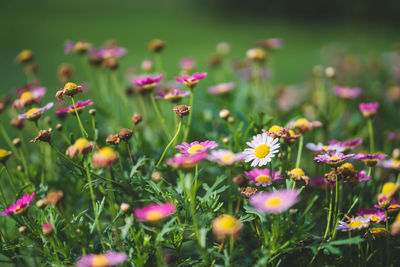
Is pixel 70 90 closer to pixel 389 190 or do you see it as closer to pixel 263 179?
pixel 263 179

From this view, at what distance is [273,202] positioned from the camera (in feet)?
2.69

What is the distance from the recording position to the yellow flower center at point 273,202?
0.81 meters

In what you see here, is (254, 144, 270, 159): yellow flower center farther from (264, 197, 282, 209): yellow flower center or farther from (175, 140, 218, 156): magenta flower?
(264, 197, 282, 209): yellow flower center

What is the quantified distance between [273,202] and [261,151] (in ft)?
0.89

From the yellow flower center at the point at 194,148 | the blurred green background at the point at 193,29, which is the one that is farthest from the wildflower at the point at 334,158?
the blurred green background at the point at 193,29

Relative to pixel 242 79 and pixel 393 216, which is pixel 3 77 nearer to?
pixel 242 79

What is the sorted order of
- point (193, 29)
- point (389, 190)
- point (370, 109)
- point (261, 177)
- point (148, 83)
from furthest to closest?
point (193, 29), point (370, 109), point (148, 83), point (261, 177), point (389, 190)

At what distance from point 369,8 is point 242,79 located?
782cm

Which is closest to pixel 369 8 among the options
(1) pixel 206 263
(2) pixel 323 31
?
(2) pixel 323 31

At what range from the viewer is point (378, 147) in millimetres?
1914

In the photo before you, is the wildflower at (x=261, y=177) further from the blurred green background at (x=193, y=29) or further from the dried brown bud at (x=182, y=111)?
the blurred green background at (x=193, y=29)

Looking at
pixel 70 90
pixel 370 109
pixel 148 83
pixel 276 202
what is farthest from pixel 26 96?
pixel 370 109

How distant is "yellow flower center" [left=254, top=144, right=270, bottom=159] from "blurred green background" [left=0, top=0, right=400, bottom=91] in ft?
12.2

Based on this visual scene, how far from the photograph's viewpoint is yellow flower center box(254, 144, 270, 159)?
3.48 feet
